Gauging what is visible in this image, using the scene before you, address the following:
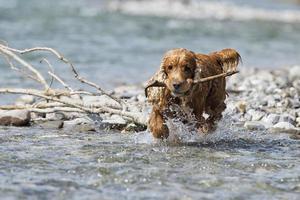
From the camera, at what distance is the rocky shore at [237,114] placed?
8680 millimetres

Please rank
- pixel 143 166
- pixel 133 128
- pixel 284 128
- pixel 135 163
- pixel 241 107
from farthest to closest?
1. pixel 241 107
2. pixel 284 128
3. pixel 133 128
4. pixel 135 163
5. pixel 143 166

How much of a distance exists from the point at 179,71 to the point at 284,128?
2276mm

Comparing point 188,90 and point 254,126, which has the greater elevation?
point 188,90

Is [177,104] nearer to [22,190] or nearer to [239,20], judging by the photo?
[22,190]

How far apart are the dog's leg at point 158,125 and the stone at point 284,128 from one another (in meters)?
1.81

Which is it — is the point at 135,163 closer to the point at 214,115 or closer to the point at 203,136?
the point at 203,136

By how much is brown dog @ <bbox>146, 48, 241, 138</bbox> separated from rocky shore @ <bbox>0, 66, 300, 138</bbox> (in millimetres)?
945

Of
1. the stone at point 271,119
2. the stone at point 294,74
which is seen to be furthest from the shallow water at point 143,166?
the stone at point 294,74

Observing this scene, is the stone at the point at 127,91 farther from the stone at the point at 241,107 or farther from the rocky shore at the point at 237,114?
the stone at the point at 241,107

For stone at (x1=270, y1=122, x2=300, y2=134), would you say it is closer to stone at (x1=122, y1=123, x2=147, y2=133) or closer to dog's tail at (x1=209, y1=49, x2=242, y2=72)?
dog's tail at (x1=209, y1=49, x2=242, y2=72)

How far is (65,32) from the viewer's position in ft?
78.0

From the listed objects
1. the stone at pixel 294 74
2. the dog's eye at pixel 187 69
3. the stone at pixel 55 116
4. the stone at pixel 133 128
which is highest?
the stone at pixel 294 74

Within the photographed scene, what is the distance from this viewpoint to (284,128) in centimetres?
870

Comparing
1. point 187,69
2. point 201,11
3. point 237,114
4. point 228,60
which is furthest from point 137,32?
point 187,69
